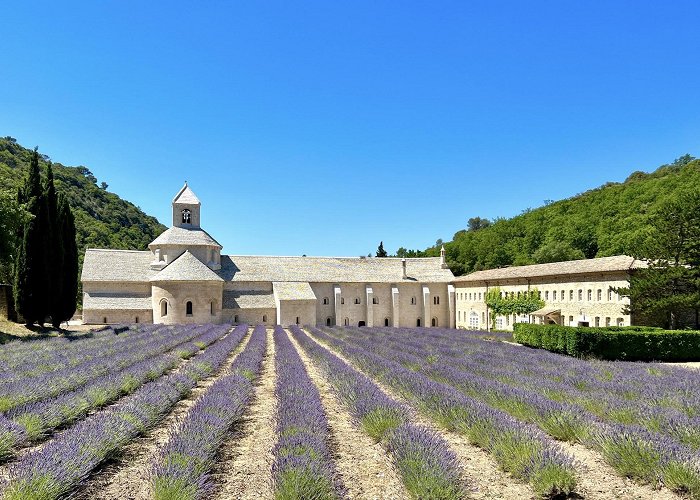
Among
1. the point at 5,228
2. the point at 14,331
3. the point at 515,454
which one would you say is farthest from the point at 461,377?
the point at 14,331

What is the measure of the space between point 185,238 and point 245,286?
279 inches

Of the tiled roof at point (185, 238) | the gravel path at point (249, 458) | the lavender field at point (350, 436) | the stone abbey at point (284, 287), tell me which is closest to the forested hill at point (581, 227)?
the stone abbey at point (284, 287)

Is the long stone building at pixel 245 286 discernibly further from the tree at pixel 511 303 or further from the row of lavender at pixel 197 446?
the row of lavender at pixel 197 446

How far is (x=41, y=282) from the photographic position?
28.2 meters

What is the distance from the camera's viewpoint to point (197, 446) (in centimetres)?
612

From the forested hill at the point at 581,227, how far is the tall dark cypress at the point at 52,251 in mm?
43870

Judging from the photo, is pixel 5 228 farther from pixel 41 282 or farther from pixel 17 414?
pixel 17 414

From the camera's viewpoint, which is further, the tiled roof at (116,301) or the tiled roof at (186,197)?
the tiled roof at (186,197)

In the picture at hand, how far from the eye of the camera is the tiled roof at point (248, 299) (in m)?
42.9

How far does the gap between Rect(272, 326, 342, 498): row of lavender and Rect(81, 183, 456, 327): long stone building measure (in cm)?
3207

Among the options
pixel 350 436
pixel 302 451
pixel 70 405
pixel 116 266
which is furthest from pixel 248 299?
pixel 302 451

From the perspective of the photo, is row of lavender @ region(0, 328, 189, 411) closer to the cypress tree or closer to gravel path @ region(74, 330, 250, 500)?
gravel path @ region(74, 330, 250, 500)

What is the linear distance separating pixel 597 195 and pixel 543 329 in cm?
5267

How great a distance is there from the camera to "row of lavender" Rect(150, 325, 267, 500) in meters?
4.84
